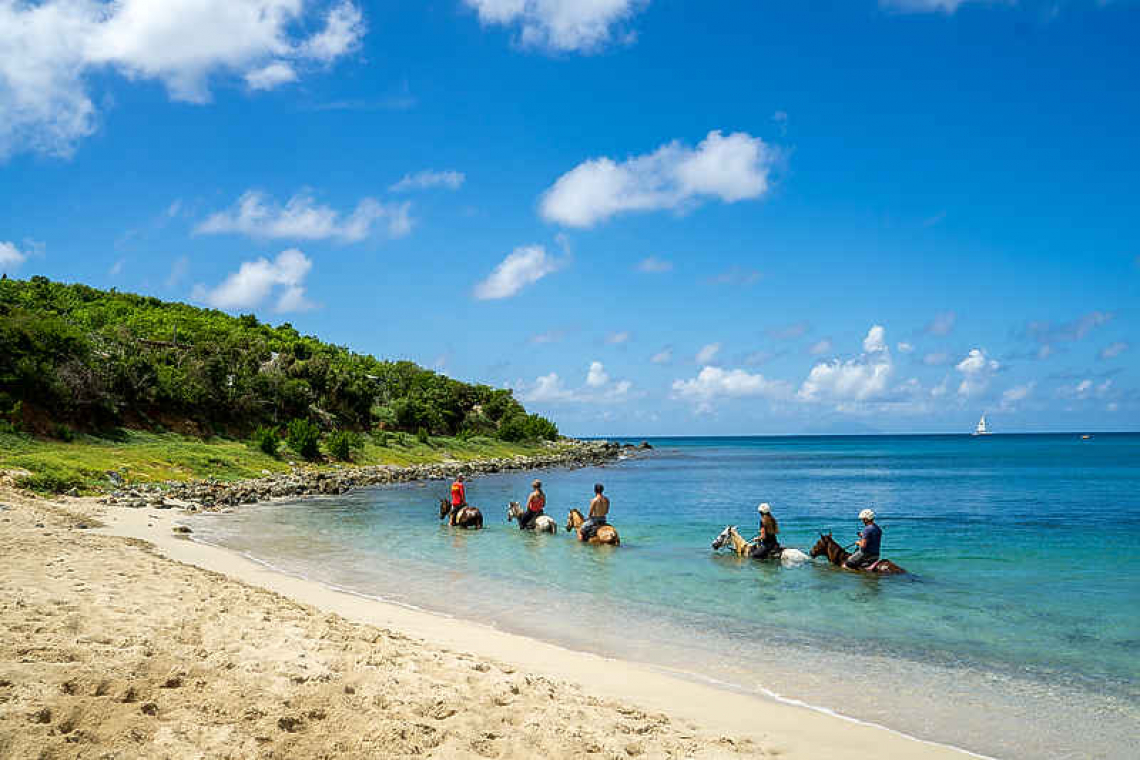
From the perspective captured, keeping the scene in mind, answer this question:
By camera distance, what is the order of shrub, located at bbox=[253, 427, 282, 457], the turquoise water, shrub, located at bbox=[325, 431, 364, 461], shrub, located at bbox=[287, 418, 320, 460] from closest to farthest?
1. the turquoise water
2. shrub, located at bbox=[253, 427, 282, 457]
3. shrub, located at bbox=[287, 418, 320, 460]
4. shrub, located at bbox=[325, 431, 364, 461]

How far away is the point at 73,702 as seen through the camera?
19.8ft

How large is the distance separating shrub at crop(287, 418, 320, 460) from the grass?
2.27ft

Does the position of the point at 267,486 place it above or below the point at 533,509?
below

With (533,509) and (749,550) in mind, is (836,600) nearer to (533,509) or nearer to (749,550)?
(749,550)

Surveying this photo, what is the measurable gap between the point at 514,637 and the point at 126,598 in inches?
217

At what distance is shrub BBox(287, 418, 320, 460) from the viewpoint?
4988 centimetres

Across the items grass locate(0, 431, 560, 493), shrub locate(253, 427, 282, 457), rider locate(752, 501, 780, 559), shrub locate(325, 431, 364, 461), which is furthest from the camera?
shrub locate(325, 431, 364, 461)

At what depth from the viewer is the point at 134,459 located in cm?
3491

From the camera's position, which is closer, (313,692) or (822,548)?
(313,692)

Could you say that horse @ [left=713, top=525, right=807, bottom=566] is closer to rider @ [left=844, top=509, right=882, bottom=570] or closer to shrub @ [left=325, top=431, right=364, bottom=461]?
rider @ [left=844, top=509, right=882, bottom=570]

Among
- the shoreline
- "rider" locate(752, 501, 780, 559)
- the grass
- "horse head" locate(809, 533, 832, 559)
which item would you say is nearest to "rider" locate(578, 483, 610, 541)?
"rider" locate(752, 501, 780, 559)

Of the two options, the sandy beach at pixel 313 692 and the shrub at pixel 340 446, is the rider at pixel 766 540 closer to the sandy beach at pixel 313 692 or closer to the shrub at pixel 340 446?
the sandy beach at pixel 313 692

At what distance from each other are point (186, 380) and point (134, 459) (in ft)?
52.8

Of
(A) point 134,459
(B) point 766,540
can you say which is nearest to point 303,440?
(A) point 134,459
